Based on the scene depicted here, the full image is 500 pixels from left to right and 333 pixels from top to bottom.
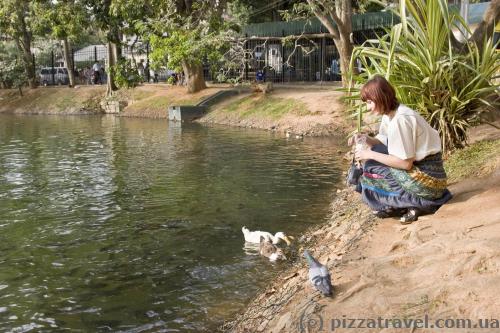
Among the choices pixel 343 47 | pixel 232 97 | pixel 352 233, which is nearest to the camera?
pixel 352 233

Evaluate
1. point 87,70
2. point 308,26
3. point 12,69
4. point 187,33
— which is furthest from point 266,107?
point 87,70

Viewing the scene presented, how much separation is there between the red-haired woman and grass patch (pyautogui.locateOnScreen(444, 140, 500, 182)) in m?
1.29

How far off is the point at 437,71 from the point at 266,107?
14.9 metres

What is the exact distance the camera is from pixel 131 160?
44.7 feet

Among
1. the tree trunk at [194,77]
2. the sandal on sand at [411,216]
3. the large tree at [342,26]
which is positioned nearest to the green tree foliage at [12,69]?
the tree trunk at [194,77]

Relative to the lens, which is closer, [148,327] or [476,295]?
[476,295]

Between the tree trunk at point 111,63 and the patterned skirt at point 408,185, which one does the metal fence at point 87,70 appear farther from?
the patterned skirt at point 408,185

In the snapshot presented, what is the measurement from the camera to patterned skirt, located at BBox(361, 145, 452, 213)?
5.37m

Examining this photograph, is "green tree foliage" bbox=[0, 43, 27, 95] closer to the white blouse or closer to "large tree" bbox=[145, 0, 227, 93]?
"large tree" bbox=[145, 0, 227, 93]

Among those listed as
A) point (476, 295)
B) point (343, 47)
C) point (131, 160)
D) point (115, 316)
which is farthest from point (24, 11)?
point (476, 295)

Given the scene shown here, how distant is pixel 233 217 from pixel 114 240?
70.0 inches

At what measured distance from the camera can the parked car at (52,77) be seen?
39.4 meters

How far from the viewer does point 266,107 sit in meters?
22.2

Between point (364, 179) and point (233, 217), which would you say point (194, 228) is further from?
point (364, 179)
